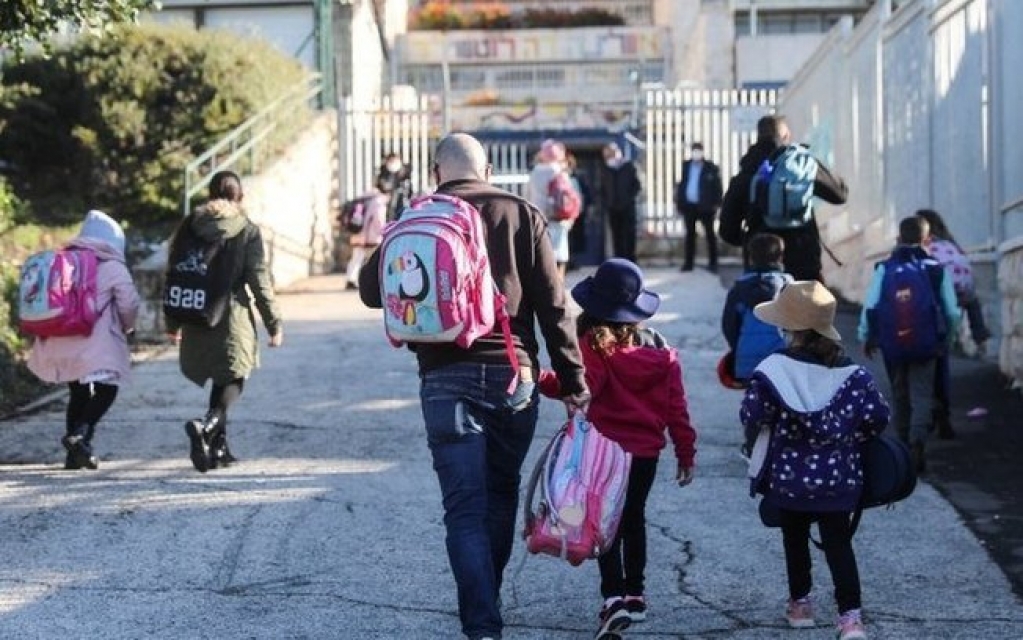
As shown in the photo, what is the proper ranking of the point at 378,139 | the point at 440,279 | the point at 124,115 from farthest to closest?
the point at 378,139 → the point at 124,115 → the point at 440,279

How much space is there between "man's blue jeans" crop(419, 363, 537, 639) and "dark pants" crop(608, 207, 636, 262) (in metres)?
14.8

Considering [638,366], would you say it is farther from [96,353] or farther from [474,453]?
[96,353]

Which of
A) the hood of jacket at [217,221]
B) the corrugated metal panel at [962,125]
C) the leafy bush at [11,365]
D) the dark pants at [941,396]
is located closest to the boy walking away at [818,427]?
the dark pants at [941,396]

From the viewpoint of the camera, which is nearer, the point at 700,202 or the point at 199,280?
the point at 199,280

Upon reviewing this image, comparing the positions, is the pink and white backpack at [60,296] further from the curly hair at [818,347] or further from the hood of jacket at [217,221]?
the curly hair at [818,347]

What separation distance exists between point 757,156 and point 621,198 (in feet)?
33.5

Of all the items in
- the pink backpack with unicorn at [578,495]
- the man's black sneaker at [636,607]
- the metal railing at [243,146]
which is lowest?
the man's black sneaker at [636,607]

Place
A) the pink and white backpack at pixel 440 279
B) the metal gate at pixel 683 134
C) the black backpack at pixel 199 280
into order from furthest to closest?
the metal gate at pixel 683 134, the black backpack at pixel 199 280, the pink and white backpack at pixel 440 279

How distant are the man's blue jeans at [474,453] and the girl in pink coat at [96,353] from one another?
13.6 ft

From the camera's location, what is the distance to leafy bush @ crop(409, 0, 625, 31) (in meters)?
35.8

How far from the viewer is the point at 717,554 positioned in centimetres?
833

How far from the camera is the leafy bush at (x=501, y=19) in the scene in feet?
118

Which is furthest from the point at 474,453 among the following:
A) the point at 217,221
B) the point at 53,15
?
the point at 53,15

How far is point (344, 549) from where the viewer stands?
331 inches
